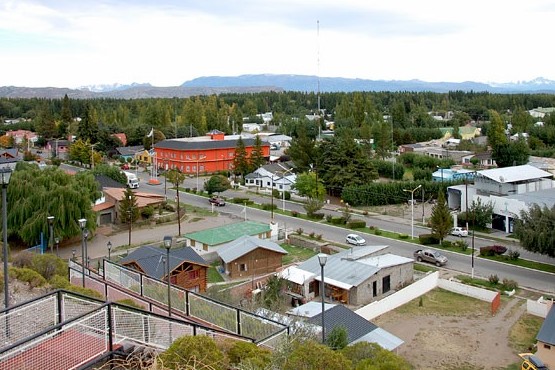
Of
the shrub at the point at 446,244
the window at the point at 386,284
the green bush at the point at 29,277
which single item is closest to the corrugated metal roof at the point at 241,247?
the window at the point at 386,284

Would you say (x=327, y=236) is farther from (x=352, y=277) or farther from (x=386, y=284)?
(x=352, y=277)

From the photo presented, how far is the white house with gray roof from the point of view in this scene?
20.0 m

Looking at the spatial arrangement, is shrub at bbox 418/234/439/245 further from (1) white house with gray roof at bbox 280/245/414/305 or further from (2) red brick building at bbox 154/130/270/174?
(2) red brick building at bbox 154/130/270/174

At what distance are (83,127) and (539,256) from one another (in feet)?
155

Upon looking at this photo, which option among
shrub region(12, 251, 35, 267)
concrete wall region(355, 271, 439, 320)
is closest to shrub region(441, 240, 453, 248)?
concrete wall region(355, 271, 439, 320)

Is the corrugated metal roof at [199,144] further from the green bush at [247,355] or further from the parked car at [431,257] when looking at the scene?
the green bush at [247,355]

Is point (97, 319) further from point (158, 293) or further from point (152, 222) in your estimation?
point (152, 222)

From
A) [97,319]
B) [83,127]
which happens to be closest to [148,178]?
[83,127]

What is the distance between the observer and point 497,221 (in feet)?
98.8

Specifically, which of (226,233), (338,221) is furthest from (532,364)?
(338,221)

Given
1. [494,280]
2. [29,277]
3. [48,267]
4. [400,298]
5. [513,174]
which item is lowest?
[400,298]

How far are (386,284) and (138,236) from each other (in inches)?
529

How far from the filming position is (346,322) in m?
15.4

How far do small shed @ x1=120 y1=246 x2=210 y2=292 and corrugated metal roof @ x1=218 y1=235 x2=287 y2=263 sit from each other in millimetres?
1851
